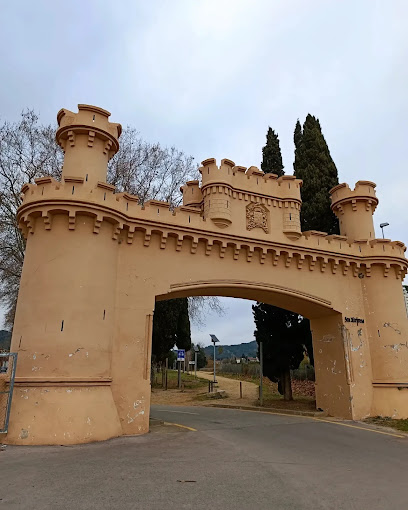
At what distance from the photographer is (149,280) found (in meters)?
11.2

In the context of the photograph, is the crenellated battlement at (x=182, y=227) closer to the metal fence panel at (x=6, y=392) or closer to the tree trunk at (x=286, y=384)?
the metal fence panel at (x=6, y=392)

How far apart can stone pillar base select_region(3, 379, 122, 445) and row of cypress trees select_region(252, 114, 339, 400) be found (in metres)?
11.0

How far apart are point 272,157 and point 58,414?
17.5 m

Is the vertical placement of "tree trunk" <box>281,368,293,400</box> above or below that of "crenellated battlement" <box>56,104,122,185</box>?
below

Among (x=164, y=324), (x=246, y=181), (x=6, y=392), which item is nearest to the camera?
(x=6, y=392)

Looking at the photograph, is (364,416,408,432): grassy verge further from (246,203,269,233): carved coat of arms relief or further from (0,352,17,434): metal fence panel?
(0,352,17,434): metal fence panel

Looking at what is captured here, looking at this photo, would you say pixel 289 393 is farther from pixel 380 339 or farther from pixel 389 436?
pixel 389 436

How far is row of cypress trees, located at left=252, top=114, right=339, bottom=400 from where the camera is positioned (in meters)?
18.7

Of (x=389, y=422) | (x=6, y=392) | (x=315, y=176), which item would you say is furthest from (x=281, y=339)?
(x=6, y=392)

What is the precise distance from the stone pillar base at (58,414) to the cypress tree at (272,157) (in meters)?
15.7

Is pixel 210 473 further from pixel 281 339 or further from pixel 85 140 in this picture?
pixel 281 339

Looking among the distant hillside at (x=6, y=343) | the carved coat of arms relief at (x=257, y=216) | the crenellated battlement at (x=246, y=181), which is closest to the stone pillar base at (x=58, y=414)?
the carved coat of arms relief at (x=257, y=216)

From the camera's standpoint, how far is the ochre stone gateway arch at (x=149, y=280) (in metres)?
9.27

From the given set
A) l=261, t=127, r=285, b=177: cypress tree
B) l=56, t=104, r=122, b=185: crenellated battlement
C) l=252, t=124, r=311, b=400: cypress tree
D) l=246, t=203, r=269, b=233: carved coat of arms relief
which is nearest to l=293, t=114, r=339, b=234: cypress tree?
l=261, t=127, r=285, b=177: cypress tree
